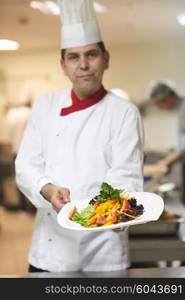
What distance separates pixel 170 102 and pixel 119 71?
638 mm

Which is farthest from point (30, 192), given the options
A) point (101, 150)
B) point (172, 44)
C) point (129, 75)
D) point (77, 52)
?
point (172, 44)

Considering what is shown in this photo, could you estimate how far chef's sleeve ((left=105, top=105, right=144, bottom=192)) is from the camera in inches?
56.8

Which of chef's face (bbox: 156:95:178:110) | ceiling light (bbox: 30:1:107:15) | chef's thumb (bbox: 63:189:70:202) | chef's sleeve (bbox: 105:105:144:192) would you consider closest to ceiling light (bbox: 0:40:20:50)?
ceiling light (bbox: 30:1:107:15)

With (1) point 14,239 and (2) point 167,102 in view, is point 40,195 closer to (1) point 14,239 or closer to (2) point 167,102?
(1) point 14,239

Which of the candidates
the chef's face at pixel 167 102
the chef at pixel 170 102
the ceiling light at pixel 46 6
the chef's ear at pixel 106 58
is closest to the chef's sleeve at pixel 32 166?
the chef's ear at pixel 106 58

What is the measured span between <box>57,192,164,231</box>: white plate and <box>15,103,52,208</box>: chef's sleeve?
0.16m

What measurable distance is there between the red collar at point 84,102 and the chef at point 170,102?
0.58m

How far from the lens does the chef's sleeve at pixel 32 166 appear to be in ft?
4.92

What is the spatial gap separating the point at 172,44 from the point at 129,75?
156 mm

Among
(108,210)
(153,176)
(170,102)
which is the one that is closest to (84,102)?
(108,210)

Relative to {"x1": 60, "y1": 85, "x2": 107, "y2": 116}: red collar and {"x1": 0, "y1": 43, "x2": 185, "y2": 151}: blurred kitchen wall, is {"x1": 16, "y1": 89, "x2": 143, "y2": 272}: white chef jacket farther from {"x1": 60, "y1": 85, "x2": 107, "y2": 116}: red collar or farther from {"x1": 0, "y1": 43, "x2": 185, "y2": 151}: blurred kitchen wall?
{"x1": 0, "y1": 43, "x2": 185, "y2": 151}: blurred kitchen wall

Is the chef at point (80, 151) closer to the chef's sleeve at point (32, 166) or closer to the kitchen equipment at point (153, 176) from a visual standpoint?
the chef's sleeve at point (32, 166)

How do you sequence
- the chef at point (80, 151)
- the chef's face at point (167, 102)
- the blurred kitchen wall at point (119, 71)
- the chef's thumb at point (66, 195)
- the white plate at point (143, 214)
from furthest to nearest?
the chef's face at point (167, 102) → the blurred kitchen wall at point (119, 71) → the chef at point (80, 151) → the chef's thumb at point (66, 195) → the white plate at point (143, 214)

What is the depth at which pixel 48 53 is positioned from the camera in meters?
1.72
